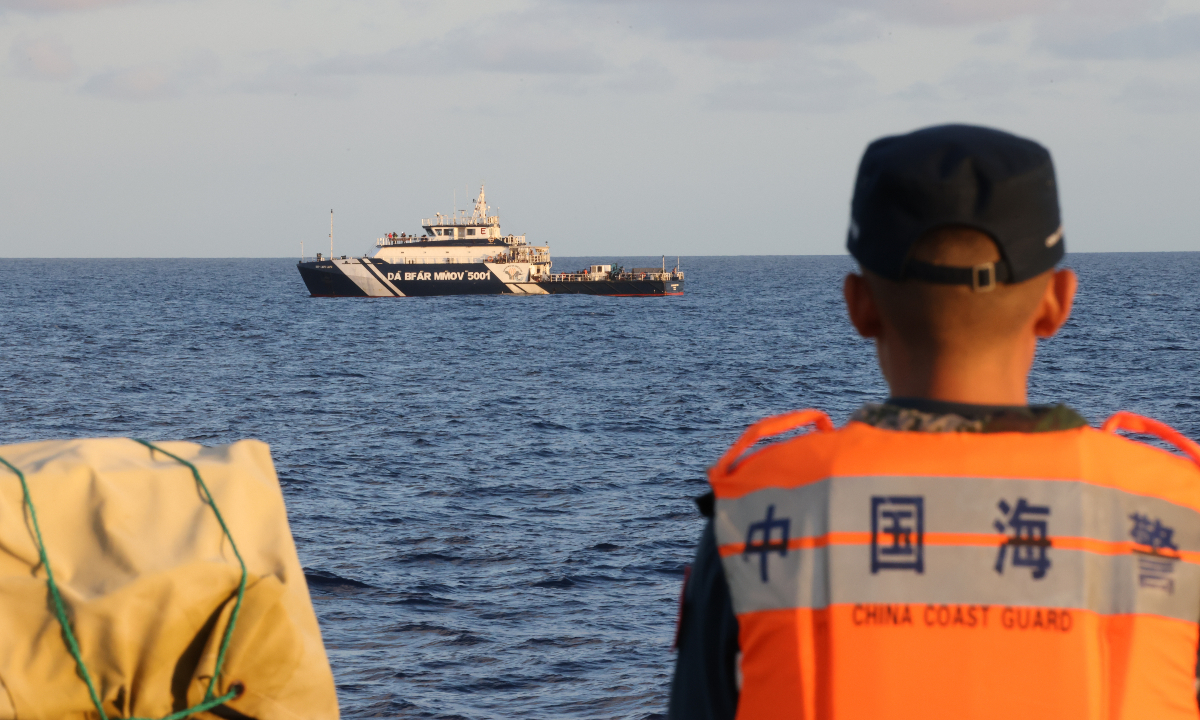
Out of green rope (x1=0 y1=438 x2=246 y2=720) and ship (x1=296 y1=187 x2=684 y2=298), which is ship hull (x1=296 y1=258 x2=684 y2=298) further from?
green rope (x1=0 y1=438 x2=246 y2=720)

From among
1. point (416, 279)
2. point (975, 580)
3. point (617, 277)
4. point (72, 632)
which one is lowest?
point (72, 632)

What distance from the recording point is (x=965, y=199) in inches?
55.1

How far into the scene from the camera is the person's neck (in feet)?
4.95

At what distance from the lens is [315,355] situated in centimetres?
4825

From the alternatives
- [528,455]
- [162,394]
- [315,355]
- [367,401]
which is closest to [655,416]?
[528,455]

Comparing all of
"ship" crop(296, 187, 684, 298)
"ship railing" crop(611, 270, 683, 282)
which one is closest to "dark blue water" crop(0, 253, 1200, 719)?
"ship" crop(296, 187, 684, 298)

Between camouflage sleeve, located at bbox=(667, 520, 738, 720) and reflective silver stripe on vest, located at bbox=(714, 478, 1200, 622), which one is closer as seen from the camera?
reflective silver stripe on vest, located at bbox=(714, 478, 1200, 622)

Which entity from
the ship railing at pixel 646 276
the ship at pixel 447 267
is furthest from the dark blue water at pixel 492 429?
the ship railing at pixel 646 276

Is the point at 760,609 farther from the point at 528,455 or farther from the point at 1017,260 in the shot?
the point at 528,455

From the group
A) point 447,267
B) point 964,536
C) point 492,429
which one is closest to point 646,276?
point 447,267

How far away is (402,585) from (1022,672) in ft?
45.9

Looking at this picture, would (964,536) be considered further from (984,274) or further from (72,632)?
(72,632)

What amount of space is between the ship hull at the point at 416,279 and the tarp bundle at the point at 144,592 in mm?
74069

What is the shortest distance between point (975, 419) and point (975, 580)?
0.67 feet
